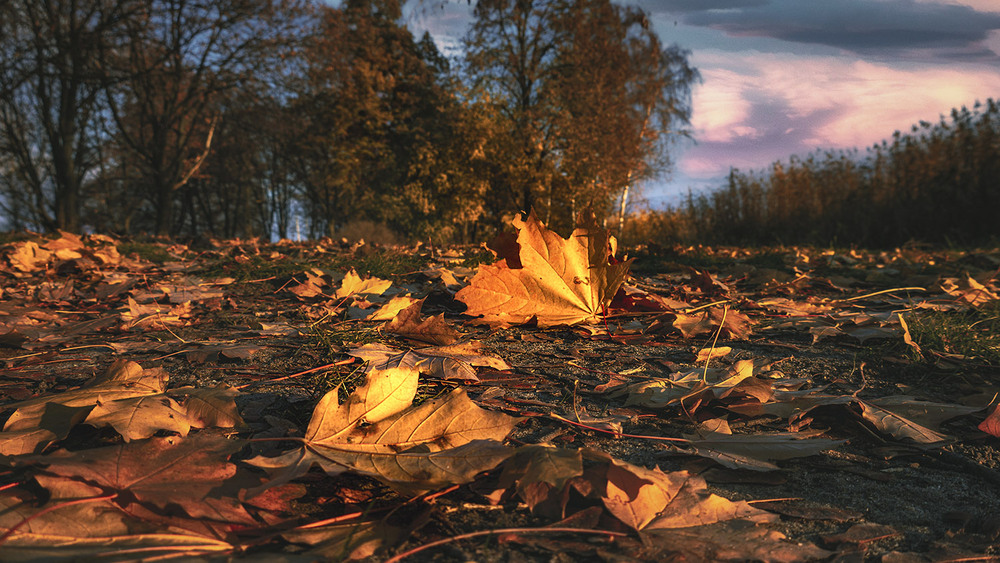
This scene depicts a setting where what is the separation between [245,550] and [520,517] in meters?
0.37

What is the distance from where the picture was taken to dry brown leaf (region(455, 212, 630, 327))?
5.24 ft

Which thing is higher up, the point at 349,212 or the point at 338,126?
the point at 338,126

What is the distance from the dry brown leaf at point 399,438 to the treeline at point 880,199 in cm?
927

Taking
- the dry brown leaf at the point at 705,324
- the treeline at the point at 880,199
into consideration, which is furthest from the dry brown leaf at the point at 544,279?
the treeline at the point at 880,199

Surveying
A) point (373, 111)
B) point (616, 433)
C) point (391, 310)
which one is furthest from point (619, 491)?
point (373, 111)

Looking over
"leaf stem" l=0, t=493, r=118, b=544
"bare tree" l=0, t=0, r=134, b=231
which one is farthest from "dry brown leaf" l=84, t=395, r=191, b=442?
"bare tree" l=0, t=0, r=134, b=231

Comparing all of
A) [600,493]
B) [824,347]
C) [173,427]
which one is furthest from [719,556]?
[824,347]

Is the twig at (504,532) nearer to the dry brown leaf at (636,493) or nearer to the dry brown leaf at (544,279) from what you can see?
the dry brown leaf at (636,493)

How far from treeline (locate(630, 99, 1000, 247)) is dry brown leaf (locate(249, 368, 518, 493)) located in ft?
30.4

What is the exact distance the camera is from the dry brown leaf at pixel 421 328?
5.21ft

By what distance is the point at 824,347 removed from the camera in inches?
74.8

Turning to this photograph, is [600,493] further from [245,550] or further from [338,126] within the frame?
[338,126]

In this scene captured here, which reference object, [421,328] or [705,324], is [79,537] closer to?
[421,328]

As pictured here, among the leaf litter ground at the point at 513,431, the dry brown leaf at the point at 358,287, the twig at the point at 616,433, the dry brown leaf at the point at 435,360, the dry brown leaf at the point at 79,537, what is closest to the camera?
the dry brown leaf at the point at 79,537
